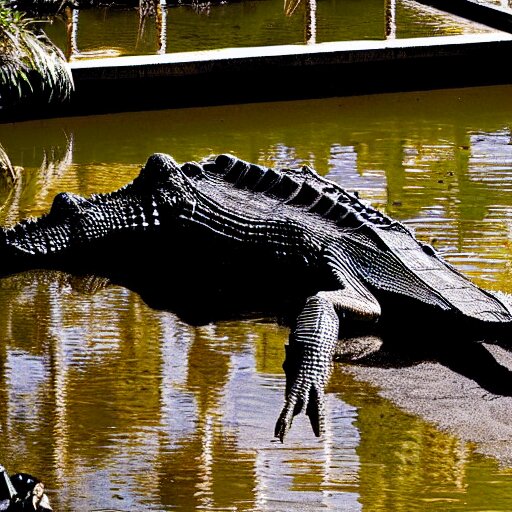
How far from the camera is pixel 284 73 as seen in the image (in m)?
12.8

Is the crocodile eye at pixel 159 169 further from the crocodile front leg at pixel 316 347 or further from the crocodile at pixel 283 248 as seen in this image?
the crocodile front leg at pixel 316 347

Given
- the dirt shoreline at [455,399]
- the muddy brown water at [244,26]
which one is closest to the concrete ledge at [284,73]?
the muddy brown water at [244,26]

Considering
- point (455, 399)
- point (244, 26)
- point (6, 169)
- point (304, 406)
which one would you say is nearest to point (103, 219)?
point (6, 169)

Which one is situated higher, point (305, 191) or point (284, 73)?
point (284, 73)

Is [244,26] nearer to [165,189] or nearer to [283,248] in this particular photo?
[165,189]

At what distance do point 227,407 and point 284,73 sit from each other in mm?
7462

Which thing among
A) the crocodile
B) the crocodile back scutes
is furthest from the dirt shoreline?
the crocodile back scutes

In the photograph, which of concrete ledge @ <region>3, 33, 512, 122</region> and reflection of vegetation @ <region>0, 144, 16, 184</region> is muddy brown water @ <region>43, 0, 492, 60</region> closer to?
concrete ledge @ <region>3, 33, 512, 122</region>

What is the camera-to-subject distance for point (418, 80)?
13.3 meters

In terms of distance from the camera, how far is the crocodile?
6188 millimetres

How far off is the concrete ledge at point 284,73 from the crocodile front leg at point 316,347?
604 centimetres

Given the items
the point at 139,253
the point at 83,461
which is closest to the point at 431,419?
the point at 83,461

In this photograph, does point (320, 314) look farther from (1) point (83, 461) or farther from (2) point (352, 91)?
(2) point (352, 91)

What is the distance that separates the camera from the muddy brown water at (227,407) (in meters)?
4.95
